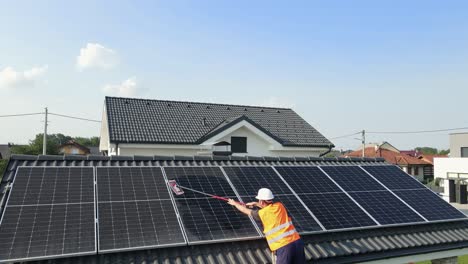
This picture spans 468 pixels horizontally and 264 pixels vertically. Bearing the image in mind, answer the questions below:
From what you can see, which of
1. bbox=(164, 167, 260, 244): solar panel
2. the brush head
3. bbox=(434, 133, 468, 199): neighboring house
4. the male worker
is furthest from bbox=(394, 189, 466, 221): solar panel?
bbox=(434, 133, 468, 199): neighboring house

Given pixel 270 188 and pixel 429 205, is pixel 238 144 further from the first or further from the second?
pixel 270 188

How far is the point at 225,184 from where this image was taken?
8055 mm

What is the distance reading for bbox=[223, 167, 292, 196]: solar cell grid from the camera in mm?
8110

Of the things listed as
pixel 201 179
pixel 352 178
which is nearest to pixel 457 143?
pixel 352 178

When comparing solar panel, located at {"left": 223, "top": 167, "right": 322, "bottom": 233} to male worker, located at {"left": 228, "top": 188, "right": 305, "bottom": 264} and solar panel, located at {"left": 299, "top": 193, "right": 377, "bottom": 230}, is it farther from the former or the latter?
male worker, located at {"left": 228, "top": 188, "right": 305, "bottom": 264}

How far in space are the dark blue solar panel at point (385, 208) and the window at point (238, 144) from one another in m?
15.8

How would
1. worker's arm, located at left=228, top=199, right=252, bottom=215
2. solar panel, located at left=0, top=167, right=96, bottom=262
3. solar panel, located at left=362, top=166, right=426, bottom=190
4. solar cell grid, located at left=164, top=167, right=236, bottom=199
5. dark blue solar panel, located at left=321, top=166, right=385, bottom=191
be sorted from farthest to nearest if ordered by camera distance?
solar panel, located at left=362, top=166, right=426, bottom=190 < dark blue solar panel, located at left=321, top=166, right=385, bottom=191 < solar cell grid, located at left=164, top=167, right=236, bottom=199 < worker's arm, located at left=228, top=199, right=252, bottom=215 < solar panel, located at left=0, top=167, right=96, bottom=262

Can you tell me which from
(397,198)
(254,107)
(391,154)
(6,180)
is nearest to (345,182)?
(397,198)

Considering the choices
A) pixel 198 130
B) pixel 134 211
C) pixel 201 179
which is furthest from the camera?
pixel 198 130

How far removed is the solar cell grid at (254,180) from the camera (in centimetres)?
811

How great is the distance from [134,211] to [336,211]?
4.56 metres

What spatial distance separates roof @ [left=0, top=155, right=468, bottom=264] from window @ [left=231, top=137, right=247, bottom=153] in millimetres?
14580

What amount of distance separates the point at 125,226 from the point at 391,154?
64.6 meters

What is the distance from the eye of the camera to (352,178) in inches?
391
